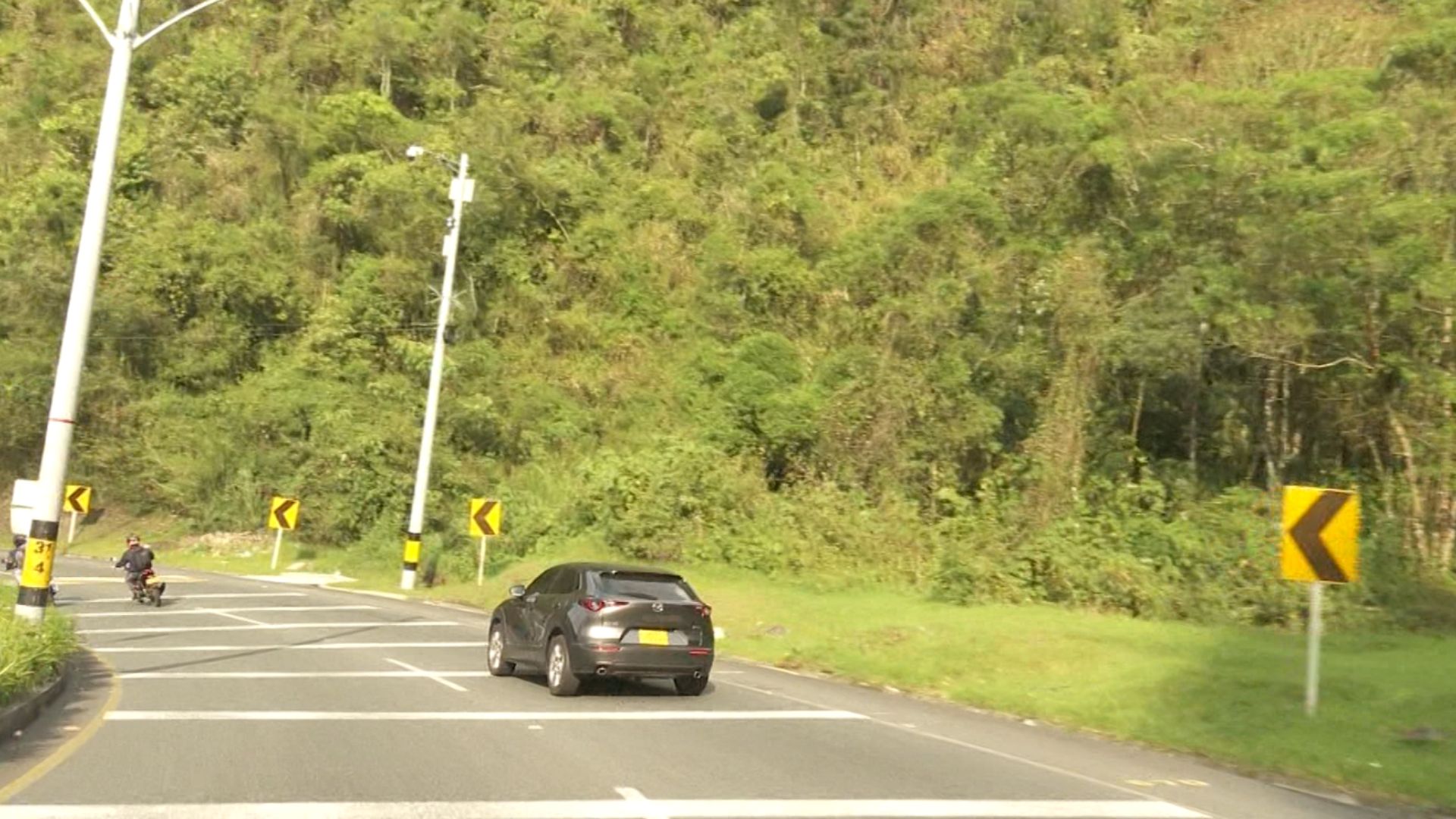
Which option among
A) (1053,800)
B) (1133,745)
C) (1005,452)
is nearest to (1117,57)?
(1005,452)

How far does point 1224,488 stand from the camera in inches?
1137

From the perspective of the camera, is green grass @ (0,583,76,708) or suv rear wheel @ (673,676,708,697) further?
suv rear wheel @ (673,676,708,697)

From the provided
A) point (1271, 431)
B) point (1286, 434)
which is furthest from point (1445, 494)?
point (1271, 431)

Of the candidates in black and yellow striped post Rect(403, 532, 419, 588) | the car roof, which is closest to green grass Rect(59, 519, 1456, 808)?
the car roof

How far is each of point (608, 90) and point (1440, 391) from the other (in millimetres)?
37188

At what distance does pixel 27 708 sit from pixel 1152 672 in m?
12.1

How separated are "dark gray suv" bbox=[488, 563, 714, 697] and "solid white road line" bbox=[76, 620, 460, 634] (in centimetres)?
828

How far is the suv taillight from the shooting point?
14.9 metres

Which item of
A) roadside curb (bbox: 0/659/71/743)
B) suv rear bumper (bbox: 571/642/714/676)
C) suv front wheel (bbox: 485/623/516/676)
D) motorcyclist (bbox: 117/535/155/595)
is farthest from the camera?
motorcyclist (bbox: 117/535/155/595)

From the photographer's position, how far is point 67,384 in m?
14.7

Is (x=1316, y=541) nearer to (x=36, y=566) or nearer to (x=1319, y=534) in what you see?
(x=1319, y=534)

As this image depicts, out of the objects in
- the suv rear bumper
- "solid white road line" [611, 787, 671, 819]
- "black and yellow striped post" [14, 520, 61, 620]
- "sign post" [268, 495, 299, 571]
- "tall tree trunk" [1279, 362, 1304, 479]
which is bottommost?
"solid white road line" [611, 787, 671, 819]

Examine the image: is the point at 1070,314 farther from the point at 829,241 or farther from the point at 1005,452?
the point at 829,241

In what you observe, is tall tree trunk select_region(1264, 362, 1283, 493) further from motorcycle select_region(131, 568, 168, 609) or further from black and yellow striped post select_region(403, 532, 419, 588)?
motorcycle select_region(131, 568, 168, 609)
